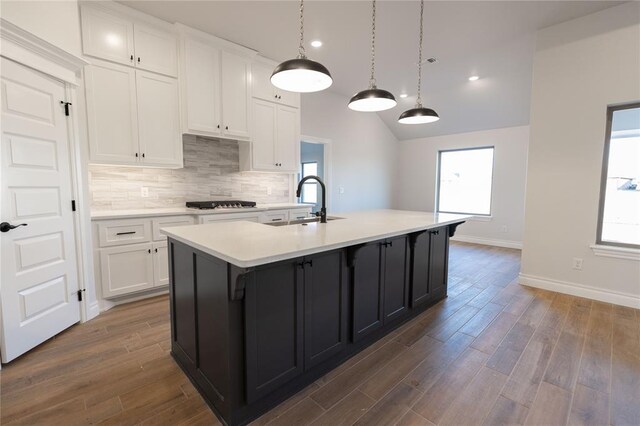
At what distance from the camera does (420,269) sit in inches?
105

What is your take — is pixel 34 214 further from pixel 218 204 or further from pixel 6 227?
pixel 218 204

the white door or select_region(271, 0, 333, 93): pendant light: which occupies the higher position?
select_region(271, 0, 333, 93): pendant light

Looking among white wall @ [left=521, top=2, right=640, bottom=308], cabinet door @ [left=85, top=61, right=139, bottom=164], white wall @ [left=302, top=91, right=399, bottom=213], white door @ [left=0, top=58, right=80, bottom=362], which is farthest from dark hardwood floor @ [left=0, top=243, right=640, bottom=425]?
white wall @ [left=302, top=91, right=399, bottom=213]

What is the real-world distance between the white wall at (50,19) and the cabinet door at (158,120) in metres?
0.56

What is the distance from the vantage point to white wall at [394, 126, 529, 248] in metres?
5.53

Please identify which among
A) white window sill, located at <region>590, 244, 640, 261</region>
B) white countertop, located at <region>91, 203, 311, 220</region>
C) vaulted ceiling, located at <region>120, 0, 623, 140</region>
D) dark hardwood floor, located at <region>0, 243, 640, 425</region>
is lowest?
dark hardwood floor, located at <region>0, 243, 640, 425</region>

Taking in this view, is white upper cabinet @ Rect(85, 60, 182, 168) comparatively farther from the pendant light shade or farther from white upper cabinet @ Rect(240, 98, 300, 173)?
the pendant light shade

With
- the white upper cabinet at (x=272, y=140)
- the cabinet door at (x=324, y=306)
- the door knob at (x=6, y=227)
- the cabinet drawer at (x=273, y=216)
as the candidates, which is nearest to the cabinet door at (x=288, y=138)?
the white upper cabinet at (x=272, y=140)

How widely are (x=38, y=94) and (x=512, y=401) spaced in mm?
3724

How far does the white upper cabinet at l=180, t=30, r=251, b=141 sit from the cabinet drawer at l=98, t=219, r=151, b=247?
115cm

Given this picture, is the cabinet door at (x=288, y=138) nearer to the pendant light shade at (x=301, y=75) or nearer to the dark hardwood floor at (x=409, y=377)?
the pendant light shade at (x=301, y=75)

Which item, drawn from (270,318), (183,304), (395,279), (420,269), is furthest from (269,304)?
(420,269)

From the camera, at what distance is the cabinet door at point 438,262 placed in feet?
9.29

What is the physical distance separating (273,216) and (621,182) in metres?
3.89
